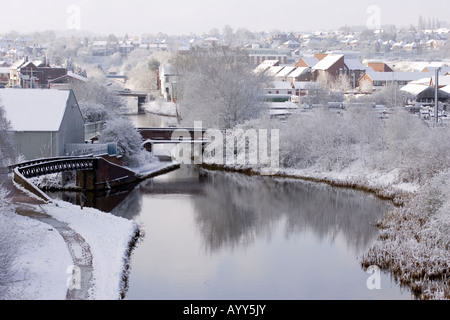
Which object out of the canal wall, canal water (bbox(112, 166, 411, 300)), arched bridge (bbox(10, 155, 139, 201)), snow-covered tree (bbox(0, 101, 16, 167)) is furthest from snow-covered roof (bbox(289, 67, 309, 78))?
snow-covered tree (bbox(0, 101, 16, 167))

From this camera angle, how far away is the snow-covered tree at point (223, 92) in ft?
107

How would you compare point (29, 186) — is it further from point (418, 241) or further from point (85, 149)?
point (418, 241)

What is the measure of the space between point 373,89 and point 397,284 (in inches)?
1929

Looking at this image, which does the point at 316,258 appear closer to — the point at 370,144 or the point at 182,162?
the point at 370,144

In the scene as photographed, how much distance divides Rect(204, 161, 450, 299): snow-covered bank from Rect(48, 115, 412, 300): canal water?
356mm

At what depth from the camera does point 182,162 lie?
1208 inches

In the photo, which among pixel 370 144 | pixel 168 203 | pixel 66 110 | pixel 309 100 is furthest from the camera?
pixel 309 100

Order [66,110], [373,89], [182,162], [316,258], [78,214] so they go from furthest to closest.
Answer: [373,89] → [182,162] → [66,110] → [78,214] → [316,258]

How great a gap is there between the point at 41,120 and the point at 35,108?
2.54ft

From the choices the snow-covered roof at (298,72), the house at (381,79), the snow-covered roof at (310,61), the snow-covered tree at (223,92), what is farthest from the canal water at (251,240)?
the snow-covered roof at (310,61)

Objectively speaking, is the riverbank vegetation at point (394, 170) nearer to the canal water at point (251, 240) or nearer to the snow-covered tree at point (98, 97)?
the canal water at point (251, 240)

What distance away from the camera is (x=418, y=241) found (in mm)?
15898

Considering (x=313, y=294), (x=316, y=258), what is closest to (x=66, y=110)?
(x=316, y=258)

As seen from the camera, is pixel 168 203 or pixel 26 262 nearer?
pixel 26 262
